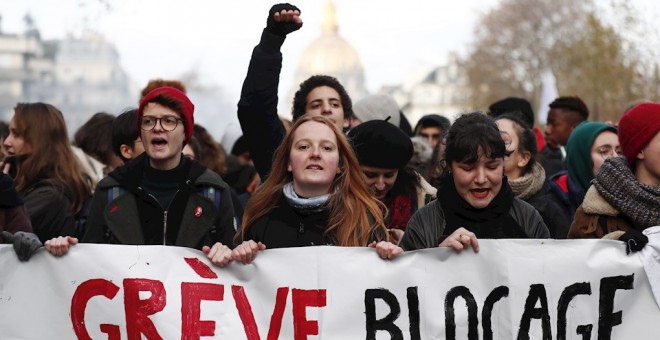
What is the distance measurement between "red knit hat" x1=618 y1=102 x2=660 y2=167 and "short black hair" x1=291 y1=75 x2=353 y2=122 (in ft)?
6.34

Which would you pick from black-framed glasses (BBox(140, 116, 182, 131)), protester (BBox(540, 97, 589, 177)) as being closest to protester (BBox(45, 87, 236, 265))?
black-framed glasses (BBox(140, 116, 182, 131))

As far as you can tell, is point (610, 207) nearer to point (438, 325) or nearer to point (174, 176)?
point (438, 325)

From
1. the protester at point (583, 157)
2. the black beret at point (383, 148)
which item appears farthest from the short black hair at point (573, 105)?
the black beret at point (383, 148)

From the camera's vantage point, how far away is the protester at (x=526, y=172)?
6348 millimetres

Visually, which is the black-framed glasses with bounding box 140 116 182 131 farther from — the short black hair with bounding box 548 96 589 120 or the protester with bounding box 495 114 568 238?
the short black hair with bounding box 548 96 589 120

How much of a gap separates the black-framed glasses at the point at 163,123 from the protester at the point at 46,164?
113 centimetres

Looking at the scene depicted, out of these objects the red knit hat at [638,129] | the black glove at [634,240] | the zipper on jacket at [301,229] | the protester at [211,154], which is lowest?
the black glove at [634,240]

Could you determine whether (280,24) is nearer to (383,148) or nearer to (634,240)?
(383,148)

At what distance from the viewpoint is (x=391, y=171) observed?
20.9ft

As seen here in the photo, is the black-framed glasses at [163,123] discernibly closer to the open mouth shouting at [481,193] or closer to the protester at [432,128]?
the open mouth shouting at [481,193]

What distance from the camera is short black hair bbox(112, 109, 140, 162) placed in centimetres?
690

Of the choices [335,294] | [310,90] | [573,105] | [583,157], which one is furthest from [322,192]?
[573,105]

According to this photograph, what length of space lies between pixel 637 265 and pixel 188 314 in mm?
1725

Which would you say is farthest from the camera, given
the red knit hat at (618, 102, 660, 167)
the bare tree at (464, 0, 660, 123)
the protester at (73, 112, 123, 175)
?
the bare tree at (464, 0, 660, 123)
